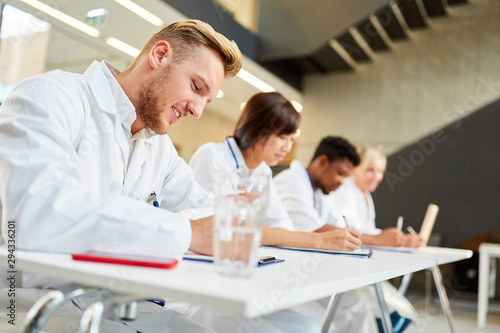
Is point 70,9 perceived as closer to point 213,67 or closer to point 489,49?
point 213,67

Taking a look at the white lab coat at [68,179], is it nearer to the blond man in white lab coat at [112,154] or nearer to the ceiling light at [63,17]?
the blond man in white lab coat at [112,154]

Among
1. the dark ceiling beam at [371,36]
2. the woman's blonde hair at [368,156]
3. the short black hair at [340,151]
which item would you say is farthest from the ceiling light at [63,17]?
the dark ceiling beam at [371,36]

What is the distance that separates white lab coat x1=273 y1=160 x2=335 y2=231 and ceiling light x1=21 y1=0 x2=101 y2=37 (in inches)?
73.2

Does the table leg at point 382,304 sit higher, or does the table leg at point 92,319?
the table leg at point 92,319

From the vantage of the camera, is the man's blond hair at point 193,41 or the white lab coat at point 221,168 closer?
the man's blond hair at point 193,41

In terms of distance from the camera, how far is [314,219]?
7.53ft

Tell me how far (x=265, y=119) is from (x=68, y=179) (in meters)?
1.44

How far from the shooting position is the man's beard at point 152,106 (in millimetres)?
1225

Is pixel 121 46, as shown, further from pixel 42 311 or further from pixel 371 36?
pixel 371 36

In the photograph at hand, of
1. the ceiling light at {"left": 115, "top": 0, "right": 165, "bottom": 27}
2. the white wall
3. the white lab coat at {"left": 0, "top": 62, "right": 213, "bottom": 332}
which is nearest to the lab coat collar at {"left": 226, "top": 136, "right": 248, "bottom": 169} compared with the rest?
the white lab coat at {"left": 0, "top": 62, "right": 213, "bottom": 332}

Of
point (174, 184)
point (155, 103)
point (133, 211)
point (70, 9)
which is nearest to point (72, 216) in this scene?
point (133, 211)

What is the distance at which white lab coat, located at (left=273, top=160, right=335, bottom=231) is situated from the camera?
2.32 m

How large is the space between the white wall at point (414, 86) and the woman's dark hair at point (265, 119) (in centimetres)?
442

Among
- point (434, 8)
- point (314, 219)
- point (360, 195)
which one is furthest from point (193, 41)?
point (434, 8)
